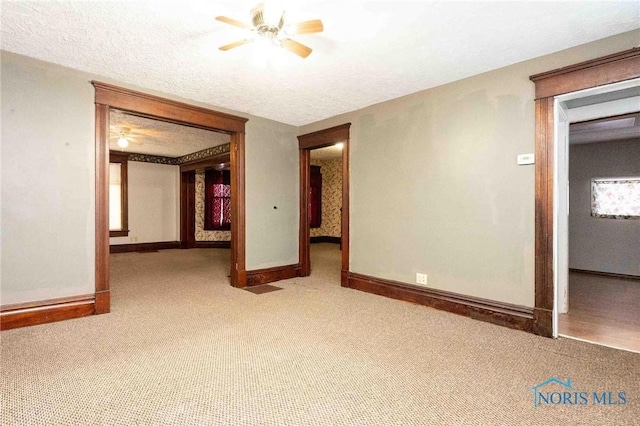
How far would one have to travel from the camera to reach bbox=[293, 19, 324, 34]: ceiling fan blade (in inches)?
84.4

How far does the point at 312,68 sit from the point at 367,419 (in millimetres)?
2905

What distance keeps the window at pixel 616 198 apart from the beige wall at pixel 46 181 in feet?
24.5

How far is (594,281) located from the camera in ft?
16.8

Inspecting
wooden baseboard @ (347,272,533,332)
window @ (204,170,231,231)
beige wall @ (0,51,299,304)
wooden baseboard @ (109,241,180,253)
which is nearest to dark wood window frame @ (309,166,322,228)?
window @ (204,170,231,231)

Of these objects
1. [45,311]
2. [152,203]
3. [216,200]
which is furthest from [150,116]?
[216,200]

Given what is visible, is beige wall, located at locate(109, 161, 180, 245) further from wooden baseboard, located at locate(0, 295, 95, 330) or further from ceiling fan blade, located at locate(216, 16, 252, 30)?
ceiling fan blade, located at locate(216, 16, 252, 30)

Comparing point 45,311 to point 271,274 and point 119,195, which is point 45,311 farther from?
point 119,195

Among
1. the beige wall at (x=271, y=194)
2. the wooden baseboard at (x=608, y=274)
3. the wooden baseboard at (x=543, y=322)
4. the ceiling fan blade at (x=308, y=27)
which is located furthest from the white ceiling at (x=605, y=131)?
the ceiling fan blade at (x=308, y=27)

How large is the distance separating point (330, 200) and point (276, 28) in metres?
8.52

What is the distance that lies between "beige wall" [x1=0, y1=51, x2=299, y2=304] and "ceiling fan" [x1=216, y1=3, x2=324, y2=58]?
6.37 feet

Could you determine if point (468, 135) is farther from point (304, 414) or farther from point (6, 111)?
point (6, 111)

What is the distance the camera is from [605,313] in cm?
344

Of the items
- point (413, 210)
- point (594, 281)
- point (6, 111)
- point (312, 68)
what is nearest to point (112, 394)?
point (6, 111)

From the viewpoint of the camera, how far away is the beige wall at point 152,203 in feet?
27.3
